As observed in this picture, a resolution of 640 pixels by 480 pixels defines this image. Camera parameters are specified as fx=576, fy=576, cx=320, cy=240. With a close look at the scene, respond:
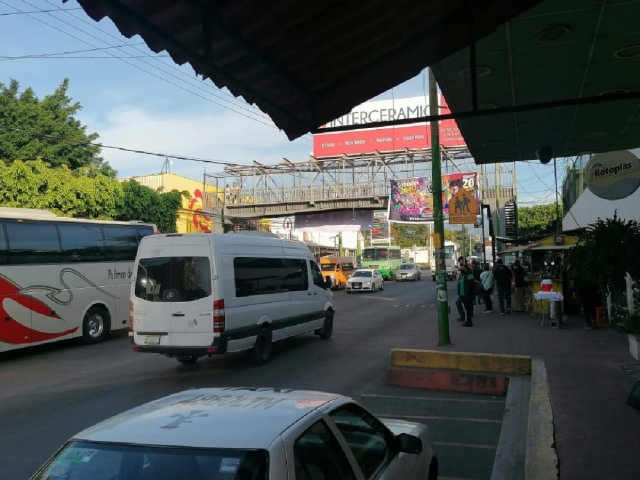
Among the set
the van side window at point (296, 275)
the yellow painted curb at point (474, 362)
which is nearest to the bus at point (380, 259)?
the van side window at point (296, 275)

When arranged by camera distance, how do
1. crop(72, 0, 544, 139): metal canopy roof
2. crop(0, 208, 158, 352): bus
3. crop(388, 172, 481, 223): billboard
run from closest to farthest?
crop(72, 0, 544, 139): metal canopy roof, crop(0, 208, 158, 352): bus, crop(388, 172, 481, 223): billboard

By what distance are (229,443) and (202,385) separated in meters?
7.69

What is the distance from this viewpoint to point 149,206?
99.1 ft

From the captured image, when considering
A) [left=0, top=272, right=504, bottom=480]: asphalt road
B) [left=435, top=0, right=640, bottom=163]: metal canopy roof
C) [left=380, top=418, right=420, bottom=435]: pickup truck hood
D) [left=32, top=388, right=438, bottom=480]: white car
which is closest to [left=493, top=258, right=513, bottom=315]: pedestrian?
[left=0, top=272, right=504, bottom=480]: asphalt road

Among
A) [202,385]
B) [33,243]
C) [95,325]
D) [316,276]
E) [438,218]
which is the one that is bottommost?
[202,385]

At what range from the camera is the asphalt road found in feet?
22.1

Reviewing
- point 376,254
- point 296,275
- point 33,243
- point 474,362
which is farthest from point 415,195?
point 474,362

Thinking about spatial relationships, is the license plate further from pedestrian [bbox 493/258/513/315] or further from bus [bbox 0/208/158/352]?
pedestrian [bbox 493/258/513/315]

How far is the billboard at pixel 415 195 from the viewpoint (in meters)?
34.9

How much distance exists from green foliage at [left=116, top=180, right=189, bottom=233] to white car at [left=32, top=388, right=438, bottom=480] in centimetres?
2653

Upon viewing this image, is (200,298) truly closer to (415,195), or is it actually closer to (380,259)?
(415,195)

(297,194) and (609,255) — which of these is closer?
(609,255)

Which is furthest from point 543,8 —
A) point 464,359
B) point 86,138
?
point 86,138

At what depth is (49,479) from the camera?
9.06 feet
